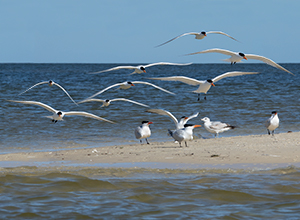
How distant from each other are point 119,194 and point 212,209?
5.18 feet

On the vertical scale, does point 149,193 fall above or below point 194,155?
below

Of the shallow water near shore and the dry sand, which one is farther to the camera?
the dry sand

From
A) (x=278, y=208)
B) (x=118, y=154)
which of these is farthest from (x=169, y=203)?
(x=118, y=154)

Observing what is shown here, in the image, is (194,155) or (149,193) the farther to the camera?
(194,155)

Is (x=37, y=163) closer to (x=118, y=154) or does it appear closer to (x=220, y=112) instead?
(x=118, y=154)

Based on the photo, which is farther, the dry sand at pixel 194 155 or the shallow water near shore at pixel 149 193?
the dry sand at pixel 194 155

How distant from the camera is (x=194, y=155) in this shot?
405 inches

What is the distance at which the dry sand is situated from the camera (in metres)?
9.72

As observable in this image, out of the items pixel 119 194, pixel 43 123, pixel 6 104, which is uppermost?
pixel 6 104

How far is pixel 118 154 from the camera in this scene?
35.4 ft

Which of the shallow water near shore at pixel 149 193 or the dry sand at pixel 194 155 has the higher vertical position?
the dry sand at pixel 194 155

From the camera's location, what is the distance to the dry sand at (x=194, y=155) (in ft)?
31.9

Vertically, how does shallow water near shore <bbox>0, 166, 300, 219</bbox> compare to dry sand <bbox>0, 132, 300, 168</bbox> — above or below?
below

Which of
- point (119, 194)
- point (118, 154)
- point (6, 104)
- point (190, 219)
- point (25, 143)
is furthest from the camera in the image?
point (6, 104)
